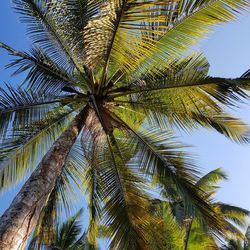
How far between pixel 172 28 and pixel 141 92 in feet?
4.58

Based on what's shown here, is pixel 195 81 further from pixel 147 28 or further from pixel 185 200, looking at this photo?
pixel 185 200

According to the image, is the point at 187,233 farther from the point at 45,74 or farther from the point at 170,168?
the point at 45,74

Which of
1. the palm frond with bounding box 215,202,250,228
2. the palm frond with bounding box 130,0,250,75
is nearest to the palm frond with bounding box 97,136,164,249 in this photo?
the palm frond with bounding box 130,0,250,75

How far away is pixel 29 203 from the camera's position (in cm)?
439

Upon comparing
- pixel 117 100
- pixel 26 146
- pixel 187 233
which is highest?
pixel 117 100

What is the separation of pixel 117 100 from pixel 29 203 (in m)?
3.42

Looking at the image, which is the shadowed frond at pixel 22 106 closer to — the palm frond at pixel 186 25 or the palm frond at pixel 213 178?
the palm frond at pixel 186 25

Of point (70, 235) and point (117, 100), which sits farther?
point (70, 235)

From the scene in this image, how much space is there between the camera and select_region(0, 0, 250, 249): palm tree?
5.79 metres

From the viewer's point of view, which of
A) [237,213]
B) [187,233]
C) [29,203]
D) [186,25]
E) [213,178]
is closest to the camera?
[29,203]

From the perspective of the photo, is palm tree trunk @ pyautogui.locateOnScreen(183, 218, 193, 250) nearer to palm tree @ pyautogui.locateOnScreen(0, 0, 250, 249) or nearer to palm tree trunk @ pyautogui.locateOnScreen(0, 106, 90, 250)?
palm tree @ pyautogui.locateOnScreen(0, 0, 250, 249)

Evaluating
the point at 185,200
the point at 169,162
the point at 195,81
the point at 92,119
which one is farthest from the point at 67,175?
the point at 195,81

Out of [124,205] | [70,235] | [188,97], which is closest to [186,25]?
[188,97]

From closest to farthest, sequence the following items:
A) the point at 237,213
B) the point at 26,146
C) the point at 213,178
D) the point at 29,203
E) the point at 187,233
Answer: the point at 29,203 < the point at 26,146 < the point at 187,233 < the point at 213,178 < the point at 237,213
